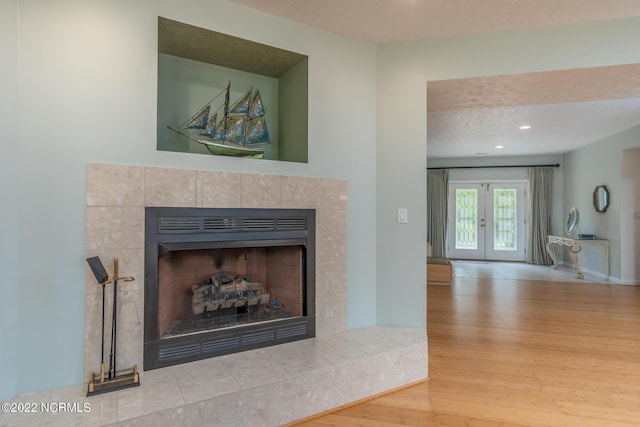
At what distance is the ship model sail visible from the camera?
2.28m

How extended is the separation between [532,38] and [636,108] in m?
3.01

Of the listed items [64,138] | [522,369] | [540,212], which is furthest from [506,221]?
[64,138]

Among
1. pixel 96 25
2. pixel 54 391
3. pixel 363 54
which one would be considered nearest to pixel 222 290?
pixel 54 391

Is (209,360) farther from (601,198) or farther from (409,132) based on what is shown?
(601,198)

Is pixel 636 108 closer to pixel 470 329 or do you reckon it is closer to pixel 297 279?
pixel 470 329

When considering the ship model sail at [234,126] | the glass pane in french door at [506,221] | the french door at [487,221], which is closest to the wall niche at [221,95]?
the ship model sail at [234,126]

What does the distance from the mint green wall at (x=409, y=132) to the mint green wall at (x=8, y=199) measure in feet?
7.45

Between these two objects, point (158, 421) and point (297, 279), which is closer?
point (158, 421)

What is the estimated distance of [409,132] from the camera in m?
2.64

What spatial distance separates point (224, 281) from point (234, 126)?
1.12m

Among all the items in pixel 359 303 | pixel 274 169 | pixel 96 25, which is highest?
pixel 96 25

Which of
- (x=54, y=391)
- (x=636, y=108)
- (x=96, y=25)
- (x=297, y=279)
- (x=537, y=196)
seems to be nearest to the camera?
(x=54, y=391)

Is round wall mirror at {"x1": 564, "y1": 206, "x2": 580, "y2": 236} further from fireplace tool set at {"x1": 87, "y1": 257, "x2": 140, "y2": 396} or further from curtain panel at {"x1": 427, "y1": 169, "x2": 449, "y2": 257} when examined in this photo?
fireplace tool set at {"x1": 87, "y1": 257, "x2": 140, "y2": 396}

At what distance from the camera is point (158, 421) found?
1.52 metres
